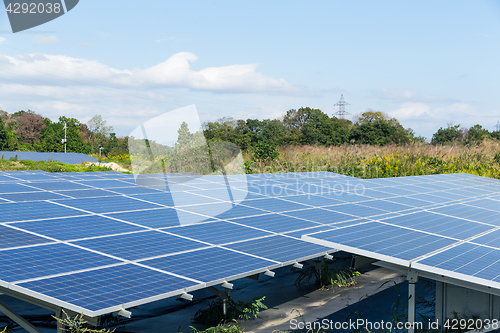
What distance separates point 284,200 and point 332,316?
4.26 m

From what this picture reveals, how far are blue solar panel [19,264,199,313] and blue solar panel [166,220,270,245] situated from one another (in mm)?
2198

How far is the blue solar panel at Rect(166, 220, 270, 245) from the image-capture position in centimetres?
868

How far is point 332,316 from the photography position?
9.83 m

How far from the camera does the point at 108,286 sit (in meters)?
5.84

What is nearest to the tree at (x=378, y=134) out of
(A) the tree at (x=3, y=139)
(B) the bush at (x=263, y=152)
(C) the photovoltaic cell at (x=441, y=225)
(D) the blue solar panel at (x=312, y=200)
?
(B) the bush at (x=263, y=152)

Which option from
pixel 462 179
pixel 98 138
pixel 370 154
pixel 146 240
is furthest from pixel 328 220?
pixel 98 138

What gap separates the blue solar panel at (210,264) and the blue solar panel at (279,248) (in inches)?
13.5

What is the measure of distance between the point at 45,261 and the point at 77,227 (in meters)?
2.12

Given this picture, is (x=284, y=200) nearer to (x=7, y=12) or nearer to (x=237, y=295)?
(x=237, y=295)

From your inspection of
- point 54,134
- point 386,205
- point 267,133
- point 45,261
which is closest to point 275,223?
point 386,205

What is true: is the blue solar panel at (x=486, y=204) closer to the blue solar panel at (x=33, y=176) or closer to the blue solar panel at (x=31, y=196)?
the blue solar panel at (x=31, y=196)

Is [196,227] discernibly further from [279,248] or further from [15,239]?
[15,239]

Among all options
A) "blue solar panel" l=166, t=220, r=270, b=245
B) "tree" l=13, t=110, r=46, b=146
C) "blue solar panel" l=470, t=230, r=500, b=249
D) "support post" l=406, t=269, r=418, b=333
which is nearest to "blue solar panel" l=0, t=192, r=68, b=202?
"blue solar panel" l=166, t=220, r=270, b=245

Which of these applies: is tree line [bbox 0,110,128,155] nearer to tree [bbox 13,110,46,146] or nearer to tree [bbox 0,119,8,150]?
tree [bbox 13,110,46,146]
